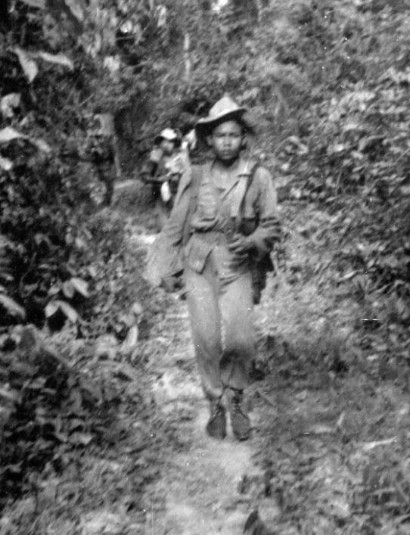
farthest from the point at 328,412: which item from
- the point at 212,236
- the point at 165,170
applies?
the point at 165,170

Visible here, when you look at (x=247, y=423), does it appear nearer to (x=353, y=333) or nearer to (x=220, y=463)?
(x=220, y=463)

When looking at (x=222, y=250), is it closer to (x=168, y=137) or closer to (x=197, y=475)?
(x=197, y=475)

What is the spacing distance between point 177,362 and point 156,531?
10.1 ft

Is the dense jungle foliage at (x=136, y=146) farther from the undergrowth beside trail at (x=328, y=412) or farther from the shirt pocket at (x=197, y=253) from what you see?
the shirt pocket at (x=197, y=253)

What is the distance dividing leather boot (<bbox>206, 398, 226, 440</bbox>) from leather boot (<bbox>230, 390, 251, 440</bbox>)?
0.27 feet

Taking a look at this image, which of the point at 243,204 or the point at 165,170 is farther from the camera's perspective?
the point at 165,170

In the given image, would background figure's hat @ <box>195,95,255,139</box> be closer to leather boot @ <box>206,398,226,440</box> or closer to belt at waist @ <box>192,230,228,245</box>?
belt at waist @ <box>192,230,228,245</box>

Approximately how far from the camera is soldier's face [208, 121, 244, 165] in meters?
4.89

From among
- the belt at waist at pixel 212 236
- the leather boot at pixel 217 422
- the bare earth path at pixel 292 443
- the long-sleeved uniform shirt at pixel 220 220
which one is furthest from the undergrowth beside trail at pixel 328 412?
the belt at waist at pixel 212 236

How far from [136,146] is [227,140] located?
9328 millimetres

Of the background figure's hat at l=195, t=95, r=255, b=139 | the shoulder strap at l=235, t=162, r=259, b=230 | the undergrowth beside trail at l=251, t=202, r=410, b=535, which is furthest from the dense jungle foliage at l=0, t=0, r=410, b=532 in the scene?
the shoulder strap at l=235, t=162, r=259, b=230

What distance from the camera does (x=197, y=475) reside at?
481cm

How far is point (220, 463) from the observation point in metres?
4.95

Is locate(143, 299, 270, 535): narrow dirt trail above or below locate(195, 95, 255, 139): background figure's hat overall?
below
